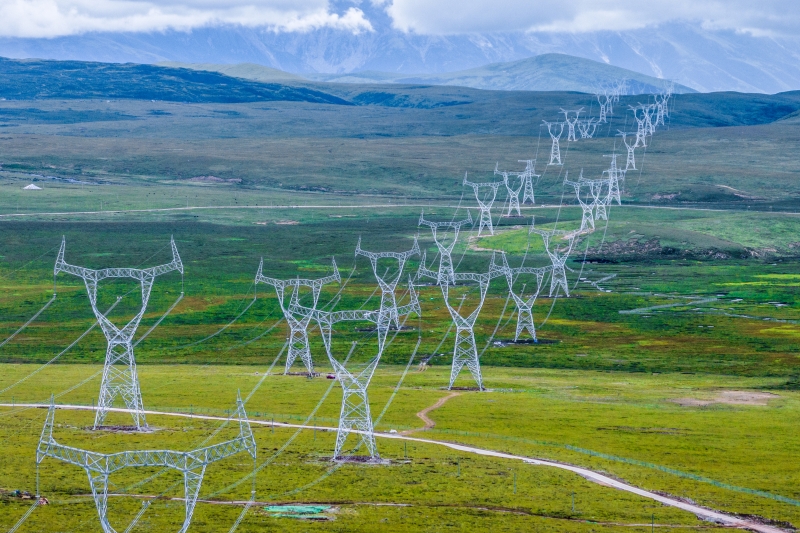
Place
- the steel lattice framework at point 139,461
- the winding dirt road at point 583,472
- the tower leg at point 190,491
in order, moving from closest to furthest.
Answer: the steel lattice framework at point 139,461 → the tower leg at point 190,491 → the winding dirt road at point 583,472

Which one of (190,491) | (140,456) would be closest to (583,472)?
(190,491)

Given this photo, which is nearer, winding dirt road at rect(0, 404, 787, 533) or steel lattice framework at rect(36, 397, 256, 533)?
steel lattice framework at rect(36, 397, 256, 533)

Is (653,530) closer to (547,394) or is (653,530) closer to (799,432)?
(799,432)

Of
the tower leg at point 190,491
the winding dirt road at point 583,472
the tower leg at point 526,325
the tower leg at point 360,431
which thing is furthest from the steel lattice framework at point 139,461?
the tower leg at point 526,325

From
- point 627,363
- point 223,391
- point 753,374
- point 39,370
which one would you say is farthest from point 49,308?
point 753,374

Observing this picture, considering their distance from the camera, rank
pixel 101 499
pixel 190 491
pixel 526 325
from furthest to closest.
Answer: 1. pixel 526 325
2. pixel 190 491
3. pixel 101 499

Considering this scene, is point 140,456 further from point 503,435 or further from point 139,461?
point 503,435

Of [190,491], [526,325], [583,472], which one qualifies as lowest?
[526,325]

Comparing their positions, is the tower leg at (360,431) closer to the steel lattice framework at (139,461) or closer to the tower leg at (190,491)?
the tower leg at (190,491)

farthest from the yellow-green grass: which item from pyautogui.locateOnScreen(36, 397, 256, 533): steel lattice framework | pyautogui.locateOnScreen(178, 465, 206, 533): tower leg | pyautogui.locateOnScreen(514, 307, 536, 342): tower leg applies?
pyautogui.locateOnScreen(514, 307, 536, 342): tower leg

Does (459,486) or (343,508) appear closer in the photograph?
(343,508)

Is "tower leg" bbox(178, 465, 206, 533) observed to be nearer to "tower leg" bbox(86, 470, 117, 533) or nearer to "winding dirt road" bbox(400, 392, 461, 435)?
"tower leg" bbox(86, 470, 117, 533)
